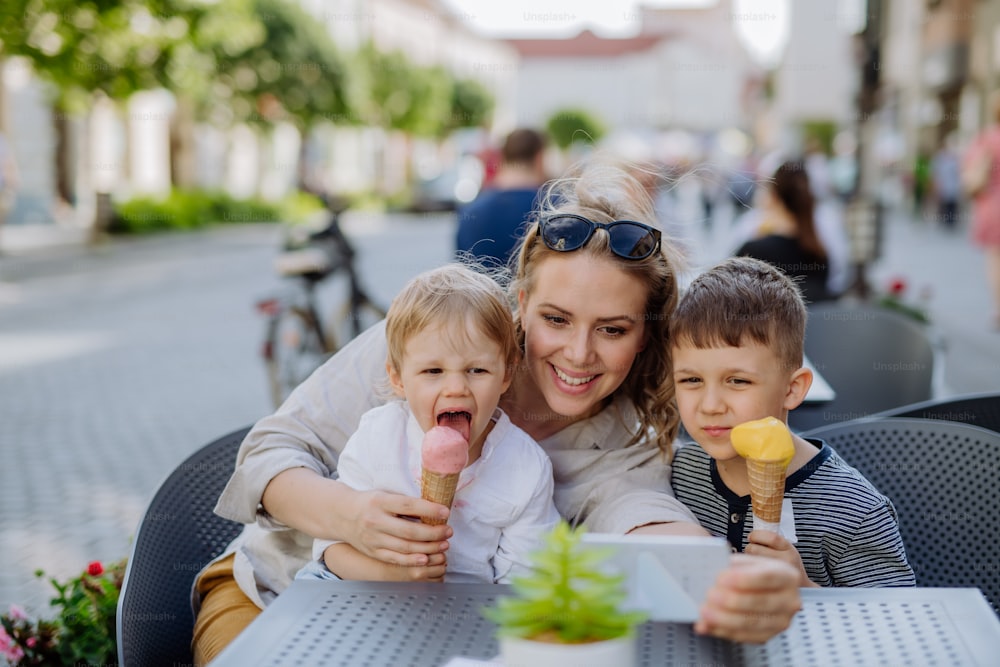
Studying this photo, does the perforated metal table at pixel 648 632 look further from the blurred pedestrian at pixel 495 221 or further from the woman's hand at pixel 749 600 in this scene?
the blurred pedestrian at pixel 495 221

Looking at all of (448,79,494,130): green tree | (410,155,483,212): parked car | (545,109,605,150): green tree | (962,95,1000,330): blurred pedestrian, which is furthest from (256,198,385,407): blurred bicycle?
(545,109,605,150): green tree

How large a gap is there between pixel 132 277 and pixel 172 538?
48.5 feet

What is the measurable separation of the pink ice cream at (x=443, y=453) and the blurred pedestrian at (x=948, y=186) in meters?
25.6

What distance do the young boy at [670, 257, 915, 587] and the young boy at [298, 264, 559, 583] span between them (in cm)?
38

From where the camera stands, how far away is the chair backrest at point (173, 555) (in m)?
2.40

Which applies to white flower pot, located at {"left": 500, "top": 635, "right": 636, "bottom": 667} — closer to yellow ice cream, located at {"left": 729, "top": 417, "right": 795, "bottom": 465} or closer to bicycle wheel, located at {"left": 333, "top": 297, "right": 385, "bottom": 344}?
yellow ice cream, located at {"left": 729, "top": 417, "right": 795, "bottom": 465}

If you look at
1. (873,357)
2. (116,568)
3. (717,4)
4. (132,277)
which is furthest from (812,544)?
(717,4)

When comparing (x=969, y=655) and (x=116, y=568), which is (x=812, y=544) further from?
(x=116, y=568)

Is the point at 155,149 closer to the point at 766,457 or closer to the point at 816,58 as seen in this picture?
the point at 816,58

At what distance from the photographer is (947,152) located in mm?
25297

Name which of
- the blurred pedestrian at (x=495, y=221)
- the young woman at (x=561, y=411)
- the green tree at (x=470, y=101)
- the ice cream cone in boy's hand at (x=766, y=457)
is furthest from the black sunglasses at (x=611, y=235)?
the green tree at (x=470, y=101)

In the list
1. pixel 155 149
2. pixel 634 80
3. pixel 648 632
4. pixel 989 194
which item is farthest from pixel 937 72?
pixel 634 80

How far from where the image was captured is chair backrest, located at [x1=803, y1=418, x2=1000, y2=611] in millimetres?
2625

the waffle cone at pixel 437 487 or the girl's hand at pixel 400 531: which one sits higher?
the waffle cone at pixel 437 487
